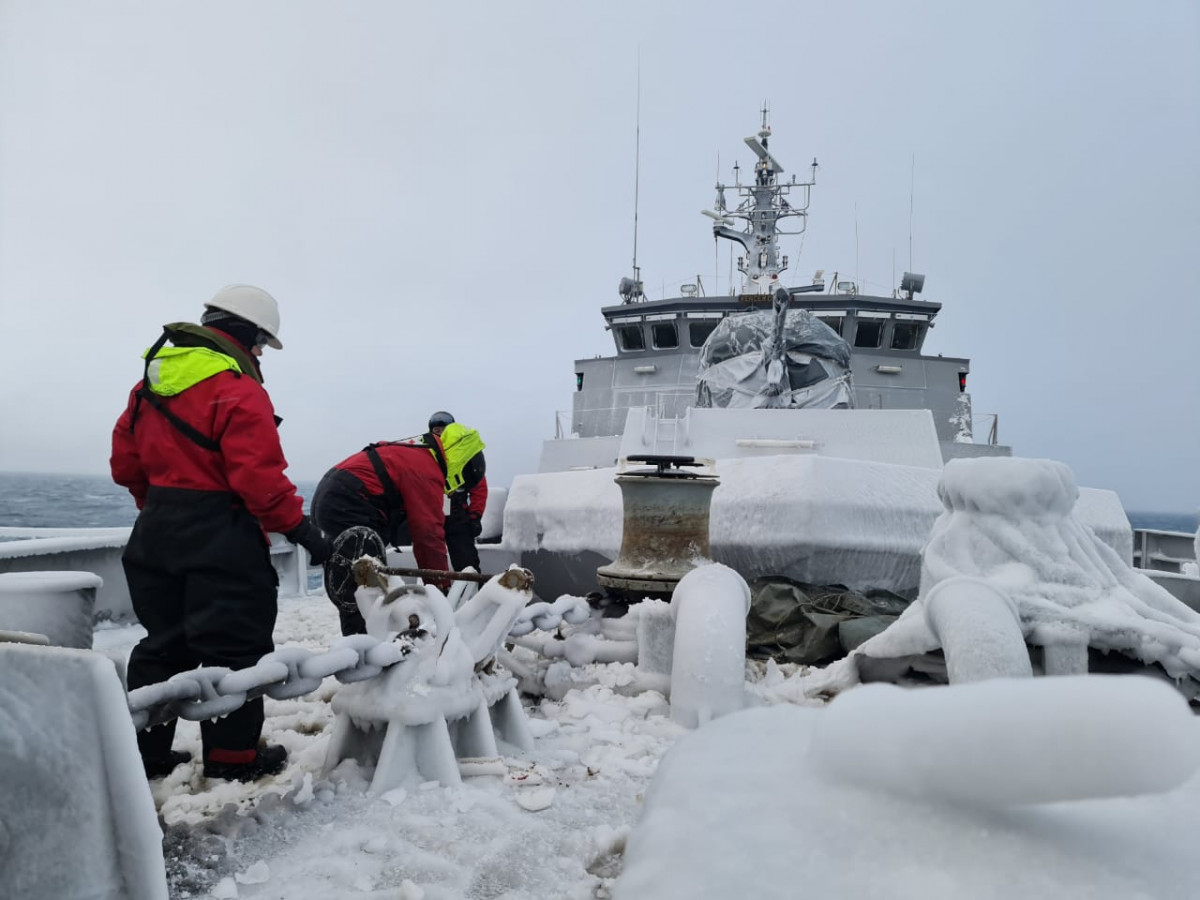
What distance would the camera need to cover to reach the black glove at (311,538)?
2906 millimetres

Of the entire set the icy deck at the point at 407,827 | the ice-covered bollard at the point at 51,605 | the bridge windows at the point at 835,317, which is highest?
Answer: the bridge windows at the point at 835,317

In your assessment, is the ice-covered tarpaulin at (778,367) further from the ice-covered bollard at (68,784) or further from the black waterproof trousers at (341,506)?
the ice-covered bollard at (68,784)

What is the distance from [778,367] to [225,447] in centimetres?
588

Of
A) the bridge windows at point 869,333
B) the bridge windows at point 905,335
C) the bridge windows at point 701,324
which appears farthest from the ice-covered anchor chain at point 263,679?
the bridge windows at point 905,335

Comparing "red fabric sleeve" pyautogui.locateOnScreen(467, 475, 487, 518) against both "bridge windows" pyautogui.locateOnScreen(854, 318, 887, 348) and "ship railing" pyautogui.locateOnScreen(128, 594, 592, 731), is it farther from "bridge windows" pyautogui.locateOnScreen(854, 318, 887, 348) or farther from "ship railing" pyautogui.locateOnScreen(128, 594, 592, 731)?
"bridge windows" pyautogui.locateOnScreen(854, 318, 887, 348)

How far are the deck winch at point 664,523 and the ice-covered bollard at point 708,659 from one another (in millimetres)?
912

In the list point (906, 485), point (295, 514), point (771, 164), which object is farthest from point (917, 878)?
point (771, 164)

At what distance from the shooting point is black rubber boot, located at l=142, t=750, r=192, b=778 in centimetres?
265

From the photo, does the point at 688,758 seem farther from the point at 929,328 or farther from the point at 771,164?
the point at 771,164

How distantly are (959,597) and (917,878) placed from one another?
2.05 meters

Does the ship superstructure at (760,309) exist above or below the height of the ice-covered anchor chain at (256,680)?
above

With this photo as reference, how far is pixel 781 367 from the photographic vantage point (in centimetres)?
780

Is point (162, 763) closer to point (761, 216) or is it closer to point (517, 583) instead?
point (517, 583)

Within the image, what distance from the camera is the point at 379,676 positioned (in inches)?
95.8
